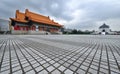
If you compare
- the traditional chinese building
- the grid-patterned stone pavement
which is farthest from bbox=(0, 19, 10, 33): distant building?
the grid-patterned stone pavement

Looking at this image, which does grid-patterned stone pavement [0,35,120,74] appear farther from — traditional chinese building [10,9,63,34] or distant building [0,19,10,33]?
distant building [0,19,10,33]

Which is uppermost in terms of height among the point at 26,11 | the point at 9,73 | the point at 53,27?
the point at 26,11

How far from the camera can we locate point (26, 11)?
35.4 meters

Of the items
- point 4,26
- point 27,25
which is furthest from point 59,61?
point 4,26

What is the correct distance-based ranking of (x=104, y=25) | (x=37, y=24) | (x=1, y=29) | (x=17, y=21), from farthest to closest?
1. (x=104, y=25)
2. (x=1, y=29)
3. (x=37, y=24)
4. (x=17, y=21)

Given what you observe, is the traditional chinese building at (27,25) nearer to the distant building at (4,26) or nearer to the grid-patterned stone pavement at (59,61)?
the distant building at (4,26)

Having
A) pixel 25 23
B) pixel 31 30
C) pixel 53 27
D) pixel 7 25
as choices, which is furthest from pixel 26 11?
pixel 7 25

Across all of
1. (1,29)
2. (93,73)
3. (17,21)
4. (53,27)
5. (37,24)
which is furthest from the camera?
(1,29)

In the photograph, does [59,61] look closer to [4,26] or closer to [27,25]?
[27,25]

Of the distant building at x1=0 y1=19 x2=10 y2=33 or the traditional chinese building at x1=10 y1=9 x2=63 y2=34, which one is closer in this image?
the traditional chinese building at x1=10 y1=9 x2=63 y2=34

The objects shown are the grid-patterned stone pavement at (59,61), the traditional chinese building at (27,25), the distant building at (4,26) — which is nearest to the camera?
the grid-patterned stone pavement at (59,61)

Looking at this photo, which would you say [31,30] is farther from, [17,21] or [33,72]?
[33,72]

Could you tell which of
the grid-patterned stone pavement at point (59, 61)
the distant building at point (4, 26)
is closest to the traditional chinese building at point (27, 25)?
the distant building at point (4, 26)

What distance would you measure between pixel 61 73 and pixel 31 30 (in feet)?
107
